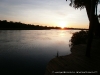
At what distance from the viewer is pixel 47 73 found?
27.3ft

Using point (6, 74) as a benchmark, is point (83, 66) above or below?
above

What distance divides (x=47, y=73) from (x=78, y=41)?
16.6 metres

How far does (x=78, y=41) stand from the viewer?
78.2 ft

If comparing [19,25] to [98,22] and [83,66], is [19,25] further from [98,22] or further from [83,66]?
[83,66]

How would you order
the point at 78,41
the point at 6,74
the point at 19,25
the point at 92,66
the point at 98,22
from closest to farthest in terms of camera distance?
1. the point at 92,66
2. the point at 6,74
3. the point at 98,22
4. the point at 78,41
5. the point at 19,25

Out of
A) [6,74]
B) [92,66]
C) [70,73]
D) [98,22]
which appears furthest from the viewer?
[98,22]

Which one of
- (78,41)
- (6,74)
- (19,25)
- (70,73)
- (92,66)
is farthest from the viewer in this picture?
(19,25)

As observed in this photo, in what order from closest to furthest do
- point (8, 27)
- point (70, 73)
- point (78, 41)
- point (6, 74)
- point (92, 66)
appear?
point (70, 73), point (92, 66), point (6, 74), point (78, 41), point (8, 27)

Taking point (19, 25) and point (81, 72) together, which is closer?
point (81, 72)

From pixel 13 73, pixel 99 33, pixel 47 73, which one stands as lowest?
pixel 13 73

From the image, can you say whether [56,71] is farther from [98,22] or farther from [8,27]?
[8,27]

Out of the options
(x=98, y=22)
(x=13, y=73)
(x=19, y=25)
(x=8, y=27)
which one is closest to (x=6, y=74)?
(x=13, y=73)

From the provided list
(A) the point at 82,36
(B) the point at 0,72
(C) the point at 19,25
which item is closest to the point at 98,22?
(A) the point at 82,36

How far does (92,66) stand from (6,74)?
872 cm
